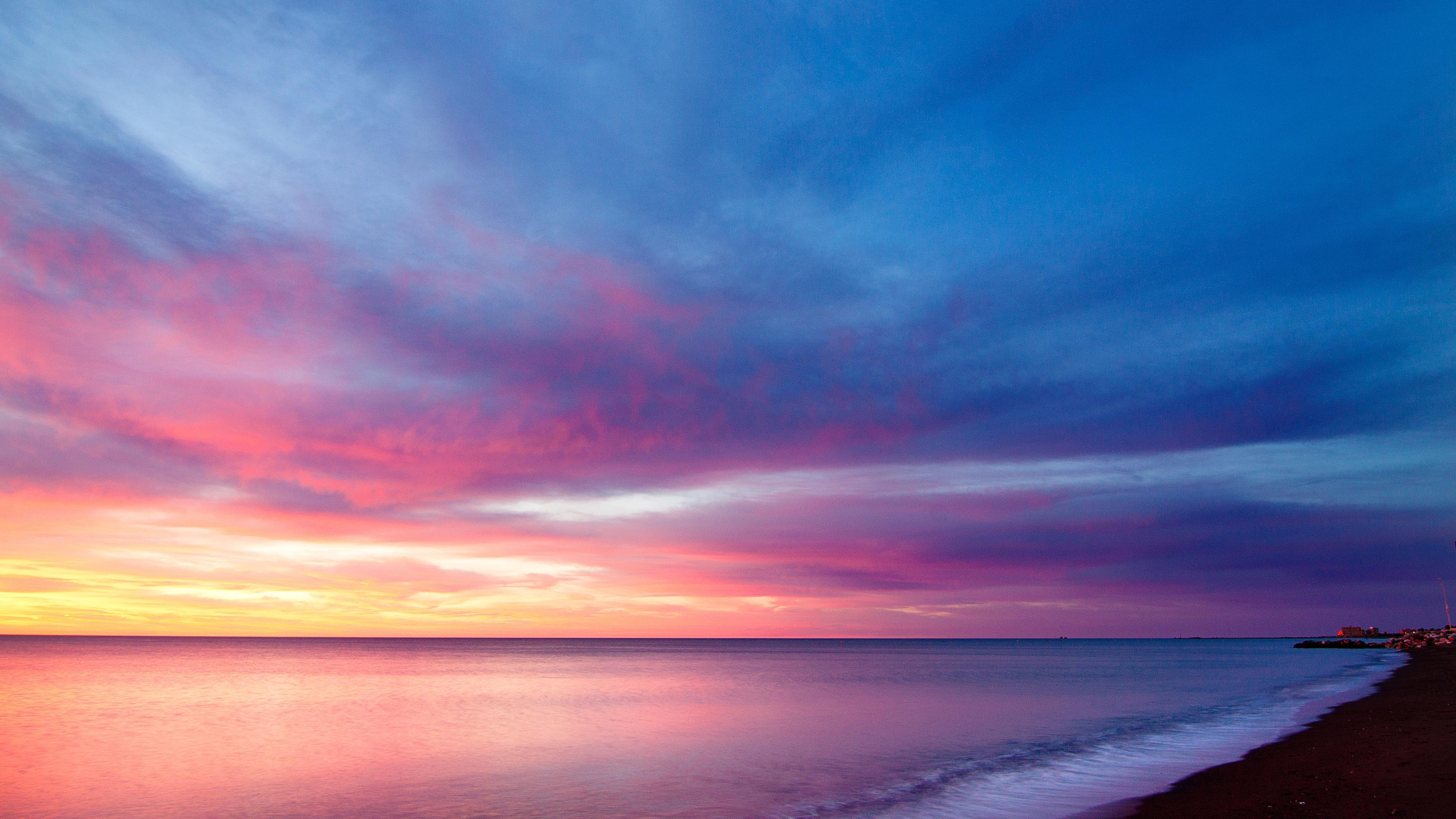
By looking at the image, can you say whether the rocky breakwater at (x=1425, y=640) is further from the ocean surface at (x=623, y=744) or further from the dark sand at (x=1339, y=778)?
the dark sand at (x=1339, y=778)

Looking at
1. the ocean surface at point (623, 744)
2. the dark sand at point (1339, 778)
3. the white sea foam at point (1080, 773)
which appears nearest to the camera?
the dark sand at point (1339, 778)

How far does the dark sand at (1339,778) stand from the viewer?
45.6ft

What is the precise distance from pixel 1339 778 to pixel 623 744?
71.8ft

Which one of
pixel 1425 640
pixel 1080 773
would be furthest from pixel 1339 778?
pixel 1425 640

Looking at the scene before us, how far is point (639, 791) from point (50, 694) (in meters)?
53.2

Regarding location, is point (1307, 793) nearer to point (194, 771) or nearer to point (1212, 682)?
point (194, 771)

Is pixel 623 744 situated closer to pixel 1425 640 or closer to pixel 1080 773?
pixel 1080 773

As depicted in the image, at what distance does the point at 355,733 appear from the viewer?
33031 mm

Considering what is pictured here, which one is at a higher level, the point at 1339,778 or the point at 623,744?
the point at 1339,778

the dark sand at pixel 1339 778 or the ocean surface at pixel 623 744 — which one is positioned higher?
the dark sand at pixel 1339 778

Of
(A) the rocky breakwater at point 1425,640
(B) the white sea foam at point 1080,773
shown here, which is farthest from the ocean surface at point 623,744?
(A) the rocky breakwater at point 1425,640

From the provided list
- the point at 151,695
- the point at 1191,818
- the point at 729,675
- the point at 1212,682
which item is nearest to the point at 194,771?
the point at 1191,818

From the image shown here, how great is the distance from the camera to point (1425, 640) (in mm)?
129875

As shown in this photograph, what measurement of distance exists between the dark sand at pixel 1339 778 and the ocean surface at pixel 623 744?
1.45 meters
